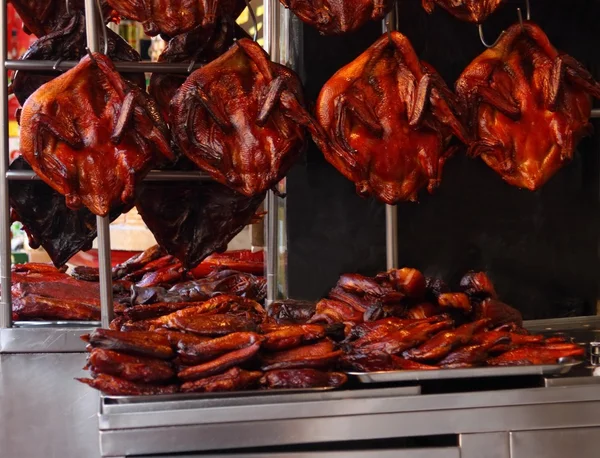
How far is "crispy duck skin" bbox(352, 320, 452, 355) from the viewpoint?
221 centimetres

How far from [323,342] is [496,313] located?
0.64 m

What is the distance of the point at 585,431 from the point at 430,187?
2.78ft

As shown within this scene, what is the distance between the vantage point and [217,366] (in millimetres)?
2016

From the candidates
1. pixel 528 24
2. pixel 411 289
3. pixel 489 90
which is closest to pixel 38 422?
pixel 411 289

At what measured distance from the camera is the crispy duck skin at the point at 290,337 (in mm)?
2133

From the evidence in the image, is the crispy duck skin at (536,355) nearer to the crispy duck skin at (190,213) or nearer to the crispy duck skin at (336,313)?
the crispy duck skin at (336,313)

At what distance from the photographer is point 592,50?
3.24 metres

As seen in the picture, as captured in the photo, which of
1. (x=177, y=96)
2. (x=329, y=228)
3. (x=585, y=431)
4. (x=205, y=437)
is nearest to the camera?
(x=205, y=437)

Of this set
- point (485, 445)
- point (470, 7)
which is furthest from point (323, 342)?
point (470, 7)

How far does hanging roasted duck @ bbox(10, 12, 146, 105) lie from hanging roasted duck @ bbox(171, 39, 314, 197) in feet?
2.00

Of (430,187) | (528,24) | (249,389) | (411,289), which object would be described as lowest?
(249,389)

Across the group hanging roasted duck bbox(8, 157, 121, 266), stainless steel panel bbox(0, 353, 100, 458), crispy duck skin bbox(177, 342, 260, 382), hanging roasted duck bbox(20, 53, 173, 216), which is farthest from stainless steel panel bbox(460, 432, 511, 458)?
hanging roasted duck bbox(8, 157, 121, 266)

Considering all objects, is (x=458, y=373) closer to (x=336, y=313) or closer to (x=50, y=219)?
(x=336, y=313)

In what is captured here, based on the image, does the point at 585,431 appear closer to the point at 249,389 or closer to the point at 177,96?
the point at 249,389
